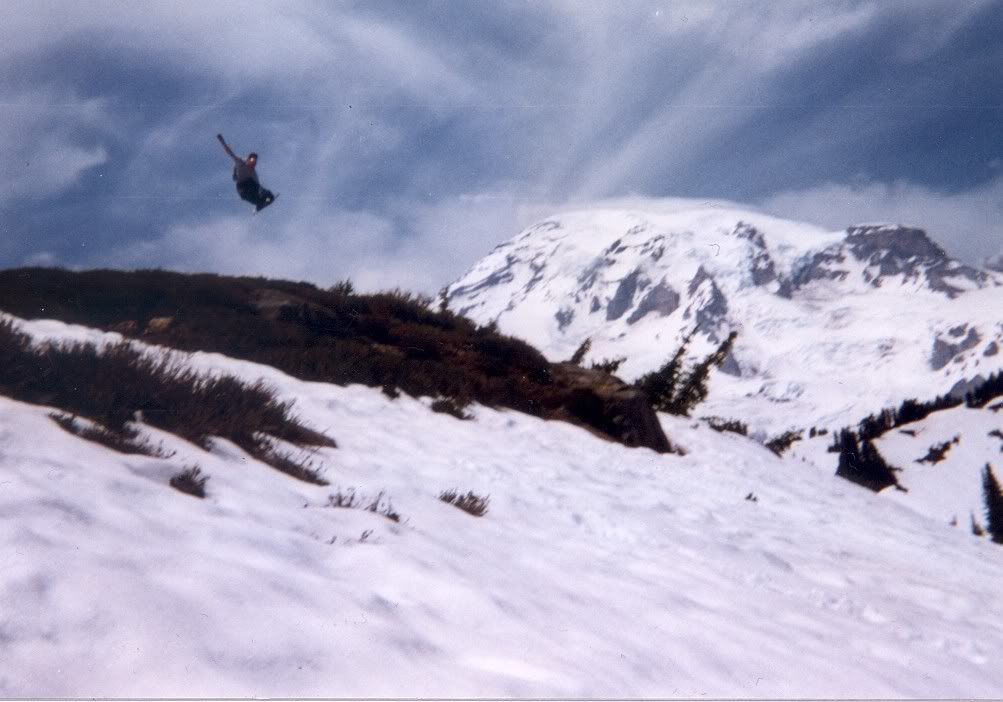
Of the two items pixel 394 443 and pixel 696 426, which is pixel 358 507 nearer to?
pixel 394 443

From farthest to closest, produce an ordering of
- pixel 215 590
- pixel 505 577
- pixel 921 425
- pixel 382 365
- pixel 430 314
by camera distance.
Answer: pixel 921 425
pixel 430 314
pixel 382 365
pixel 505 577
pixel 215 590

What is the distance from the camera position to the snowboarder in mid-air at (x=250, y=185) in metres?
10.2

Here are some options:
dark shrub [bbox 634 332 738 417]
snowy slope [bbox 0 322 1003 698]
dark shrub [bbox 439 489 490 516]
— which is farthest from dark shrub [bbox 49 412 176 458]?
dark shrub [bbox 634 332 738 417]

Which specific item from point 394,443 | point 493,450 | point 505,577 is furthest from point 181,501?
point 493,450

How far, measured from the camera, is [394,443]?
268 inches

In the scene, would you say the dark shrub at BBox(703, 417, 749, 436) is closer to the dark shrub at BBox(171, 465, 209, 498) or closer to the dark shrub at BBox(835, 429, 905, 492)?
the dark shrub at BBox(171, 465, 209, 498)

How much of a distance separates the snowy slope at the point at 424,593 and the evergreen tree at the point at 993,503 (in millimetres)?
48251

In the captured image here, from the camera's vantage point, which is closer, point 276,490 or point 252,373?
point 276,490

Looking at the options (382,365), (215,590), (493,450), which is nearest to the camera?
(215,590)

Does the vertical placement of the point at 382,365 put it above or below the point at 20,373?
above

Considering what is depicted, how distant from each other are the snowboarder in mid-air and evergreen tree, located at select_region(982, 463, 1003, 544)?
162 feet

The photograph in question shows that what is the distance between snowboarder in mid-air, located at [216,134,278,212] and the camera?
33.6ft

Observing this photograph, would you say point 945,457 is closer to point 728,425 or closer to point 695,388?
point 695,388

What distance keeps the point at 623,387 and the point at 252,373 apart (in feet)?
20.8
